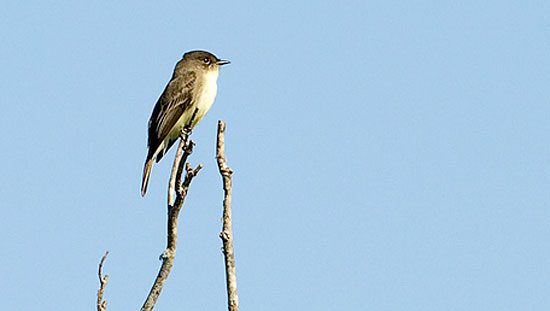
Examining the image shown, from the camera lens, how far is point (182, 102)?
13.8 meters

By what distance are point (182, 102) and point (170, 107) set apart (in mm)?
184

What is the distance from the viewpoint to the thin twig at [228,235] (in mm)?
4462

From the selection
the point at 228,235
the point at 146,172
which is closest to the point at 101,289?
the point at 228,235

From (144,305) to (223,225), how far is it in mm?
535

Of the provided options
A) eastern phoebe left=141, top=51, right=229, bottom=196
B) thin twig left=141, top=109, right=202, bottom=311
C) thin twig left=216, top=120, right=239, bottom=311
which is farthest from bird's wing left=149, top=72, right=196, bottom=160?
thin twig left=216, top=120, right=239, bottom=311

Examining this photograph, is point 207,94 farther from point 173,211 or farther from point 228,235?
point 228,235

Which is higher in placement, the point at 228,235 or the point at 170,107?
the point at 170,107

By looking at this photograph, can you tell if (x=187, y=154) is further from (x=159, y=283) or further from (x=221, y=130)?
(x=159, y=283)

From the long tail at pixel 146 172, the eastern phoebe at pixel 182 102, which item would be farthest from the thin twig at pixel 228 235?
the eastern phoebe at pixel 182 102

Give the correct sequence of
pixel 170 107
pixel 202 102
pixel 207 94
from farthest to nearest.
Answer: pixel 207 94, pixel 202 102, pixel 170 107

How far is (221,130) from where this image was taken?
578 cm

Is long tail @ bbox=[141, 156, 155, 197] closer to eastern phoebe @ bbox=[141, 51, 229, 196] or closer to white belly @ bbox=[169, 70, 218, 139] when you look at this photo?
eastern phoebe @ bbox=[141, 51, 229, 196]

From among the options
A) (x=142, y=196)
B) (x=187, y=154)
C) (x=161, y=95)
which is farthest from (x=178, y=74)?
(x=187, y=154)

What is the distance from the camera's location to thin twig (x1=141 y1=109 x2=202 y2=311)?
198 inches
